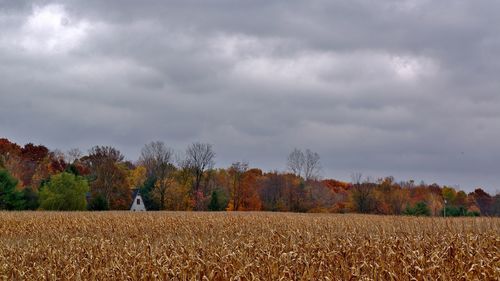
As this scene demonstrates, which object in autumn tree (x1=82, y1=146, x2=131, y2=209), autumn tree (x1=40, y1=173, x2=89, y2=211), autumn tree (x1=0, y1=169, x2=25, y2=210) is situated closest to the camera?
autumn tree (x1=0, y1=169, x2=25, y2=210)

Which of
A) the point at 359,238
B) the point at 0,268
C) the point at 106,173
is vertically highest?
the point at 106,173

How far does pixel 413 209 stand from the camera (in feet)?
188

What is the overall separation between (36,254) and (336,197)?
74277 mm

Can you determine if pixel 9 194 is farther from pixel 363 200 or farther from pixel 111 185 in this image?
pixel 363 200

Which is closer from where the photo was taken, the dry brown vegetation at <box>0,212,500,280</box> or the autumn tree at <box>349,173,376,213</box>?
the dry brown vegetation at <box>0,212,500,280</box>

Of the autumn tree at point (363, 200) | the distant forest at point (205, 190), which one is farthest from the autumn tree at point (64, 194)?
the autumn tree at point (363, 200)

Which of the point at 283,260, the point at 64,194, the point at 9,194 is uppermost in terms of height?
the point at 64,194

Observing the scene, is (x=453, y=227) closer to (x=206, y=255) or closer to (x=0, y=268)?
(x=206, y=255)

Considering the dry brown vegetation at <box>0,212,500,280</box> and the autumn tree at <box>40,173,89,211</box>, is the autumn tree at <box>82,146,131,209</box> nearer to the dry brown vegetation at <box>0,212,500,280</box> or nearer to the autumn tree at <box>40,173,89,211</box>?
the autumn tree at <box>40,173,89,211</box>

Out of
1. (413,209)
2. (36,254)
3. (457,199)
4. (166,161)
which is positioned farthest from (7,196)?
(457,199)

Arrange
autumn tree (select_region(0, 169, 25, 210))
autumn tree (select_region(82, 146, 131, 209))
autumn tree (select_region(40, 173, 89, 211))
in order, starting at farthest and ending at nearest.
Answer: autumn tree (select_region(82, 146, 131, 209)) < autumn tree (select_region(40, 173, 89, 211)) < autumn tree (select_region(0, 169, 25, 210))

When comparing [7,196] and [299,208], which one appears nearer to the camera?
[7,196]

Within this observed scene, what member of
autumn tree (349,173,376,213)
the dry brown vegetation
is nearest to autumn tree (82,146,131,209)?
autumn tree (349,173,376,213)

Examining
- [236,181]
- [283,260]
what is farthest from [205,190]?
[283,260]
